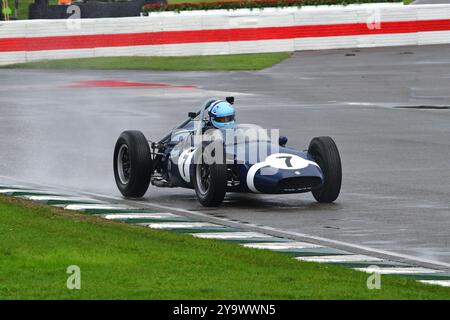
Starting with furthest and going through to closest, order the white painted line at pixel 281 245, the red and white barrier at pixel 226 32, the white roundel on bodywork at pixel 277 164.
→ the red and white barrier at pixel 226 32, the white roundel on bodywork at pixel 277 164, the white painted line at pixel 281 245

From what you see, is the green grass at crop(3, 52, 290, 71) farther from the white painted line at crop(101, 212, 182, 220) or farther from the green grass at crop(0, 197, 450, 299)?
the green grass at crop(0, 197, 450, 299)

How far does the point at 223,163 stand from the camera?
1597 centimetres

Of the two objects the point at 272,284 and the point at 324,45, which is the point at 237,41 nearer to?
the point at 324,45

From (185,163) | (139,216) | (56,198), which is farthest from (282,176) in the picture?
(56,198)

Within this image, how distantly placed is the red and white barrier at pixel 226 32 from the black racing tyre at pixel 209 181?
2337cm

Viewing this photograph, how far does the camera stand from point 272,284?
10.9 metres

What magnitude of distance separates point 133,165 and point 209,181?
56.8 inches

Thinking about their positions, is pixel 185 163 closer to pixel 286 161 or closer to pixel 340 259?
pixel 286 161

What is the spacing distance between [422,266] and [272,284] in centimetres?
210

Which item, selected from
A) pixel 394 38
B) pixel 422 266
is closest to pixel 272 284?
pixel 422 266

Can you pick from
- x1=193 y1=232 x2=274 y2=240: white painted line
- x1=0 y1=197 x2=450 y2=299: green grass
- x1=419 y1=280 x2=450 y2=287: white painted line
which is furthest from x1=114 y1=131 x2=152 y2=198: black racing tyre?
x1=419 y1=280 x2=450 y2=287: white painted line

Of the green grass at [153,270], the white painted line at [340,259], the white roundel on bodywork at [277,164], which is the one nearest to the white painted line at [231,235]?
the green grass at [153,270]

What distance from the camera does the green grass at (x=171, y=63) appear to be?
127 feet

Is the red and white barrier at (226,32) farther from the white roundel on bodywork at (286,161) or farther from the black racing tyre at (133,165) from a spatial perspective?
the white roundel on bodywork at (286,161)
